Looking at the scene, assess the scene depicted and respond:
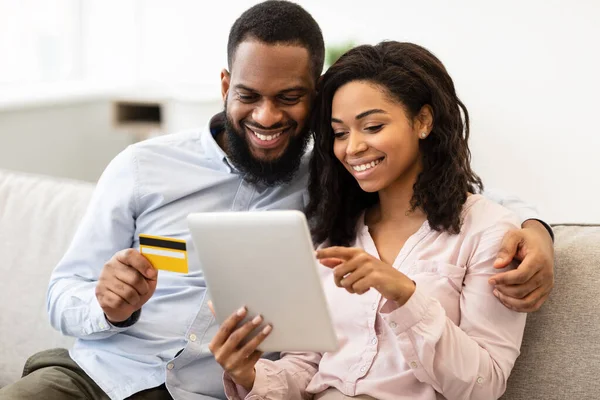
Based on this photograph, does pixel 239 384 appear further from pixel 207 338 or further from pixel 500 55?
pixel 500 55

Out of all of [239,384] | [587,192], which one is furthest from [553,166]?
[239,384]

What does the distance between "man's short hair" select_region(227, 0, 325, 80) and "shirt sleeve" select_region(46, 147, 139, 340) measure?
349 mm

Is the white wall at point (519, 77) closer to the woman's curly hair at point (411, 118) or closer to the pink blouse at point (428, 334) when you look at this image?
the woman's curly hair at point (411, 118)

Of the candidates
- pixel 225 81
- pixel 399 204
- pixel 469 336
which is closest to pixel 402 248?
pixel 399 204

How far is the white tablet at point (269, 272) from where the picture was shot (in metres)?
1.26

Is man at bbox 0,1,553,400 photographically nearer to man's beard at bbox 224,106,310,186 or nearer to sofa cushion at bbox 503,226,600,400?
man's beard at bbox 224,106,310,186

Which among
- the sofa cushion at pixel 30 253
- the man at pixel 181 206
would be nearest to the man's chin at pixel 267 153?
the man at pixel 181 206

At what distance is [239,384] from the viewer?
154cm

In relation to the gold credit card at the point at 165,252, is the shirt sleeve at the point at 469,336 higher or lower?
lower

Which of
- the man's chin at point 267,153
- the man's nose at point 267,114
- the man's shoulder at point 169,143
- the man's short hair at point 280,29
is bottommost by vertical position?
the man's shoulder at point 169,143

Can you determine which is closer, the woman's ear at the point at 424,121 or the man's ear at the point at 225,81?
the woman's ear at the point at 424,121

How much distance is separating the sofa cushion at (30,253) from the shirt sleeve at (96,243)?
22 cm

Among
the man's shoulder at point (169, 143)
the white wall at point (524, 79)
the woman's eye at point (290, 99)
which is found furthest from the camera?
the white wall at point (524, 79)

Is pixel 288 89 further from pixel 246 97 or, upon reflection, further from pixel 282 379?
pixel 282 379
